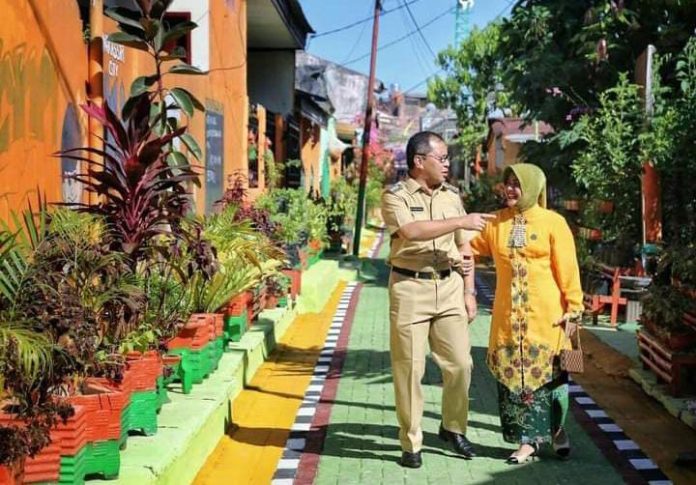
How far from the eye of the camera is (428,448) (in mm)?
5824

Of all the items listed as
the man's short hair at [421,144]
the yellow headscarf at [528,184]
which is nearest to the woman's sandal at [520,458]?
the yellow headscarf at [528,184]

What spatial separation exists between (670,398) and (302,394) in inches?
110

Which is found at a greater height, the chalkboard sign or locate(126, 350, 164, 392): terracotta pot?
the chalkboard sign

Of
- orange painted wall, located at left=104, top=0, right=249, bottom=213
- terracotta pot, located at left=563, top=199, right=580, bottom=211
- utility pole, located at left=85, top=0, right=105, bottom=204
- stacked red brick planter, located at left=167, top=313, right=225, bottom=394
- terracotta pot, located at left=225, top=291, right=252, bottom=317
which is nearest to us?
stacked red brick planter, located at left=167, top=313, right=225, bottom=394

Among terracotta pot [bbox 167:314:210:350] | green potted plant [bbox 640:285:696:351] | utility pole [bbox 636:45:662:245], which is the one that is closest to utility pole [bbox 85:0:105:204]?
terracotta pot [bbox 167:314:210:350]

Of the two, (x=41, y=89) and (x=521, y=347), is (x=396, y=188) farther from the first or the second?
(x=41, y=89)

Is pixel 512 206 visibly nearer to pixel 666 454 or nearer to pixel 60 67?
pixel 666 454

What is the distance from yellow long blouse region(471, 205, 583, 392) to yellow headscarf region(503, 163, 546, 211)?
6cm

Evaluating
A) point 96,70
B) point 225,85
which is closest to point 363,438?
point 96,70

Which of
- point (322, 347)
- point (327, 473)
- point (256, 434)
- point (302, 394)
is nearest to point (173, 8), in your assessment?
point (322, 347)

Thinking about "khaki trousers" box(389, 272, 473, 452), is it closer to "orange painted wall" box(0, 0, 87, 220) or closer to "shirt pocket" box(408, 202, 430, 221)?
"shirt pocket" box(408, 202, 430, 221)

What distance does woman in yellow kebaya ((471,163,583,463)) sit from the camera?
5.41 metres

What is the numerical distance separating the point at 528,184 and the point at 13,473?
3.18 metres

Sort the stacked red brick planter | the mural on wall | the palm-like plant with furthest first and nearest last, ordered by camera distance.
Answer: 1. the stacked red brick planter
2. the mural on wall
3. the palm-like plant
